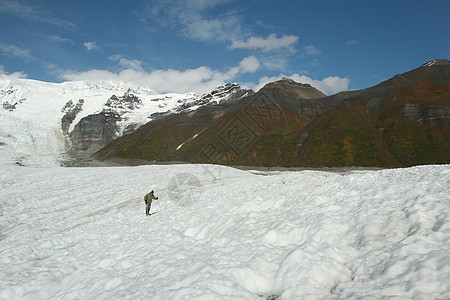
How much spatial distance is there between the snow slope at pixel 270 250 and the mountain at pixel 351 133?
239 ft

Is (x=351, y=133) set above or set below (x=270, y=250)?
above

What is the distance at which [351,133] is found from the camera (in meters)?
93.6

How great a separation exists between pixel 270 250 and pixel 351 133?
9460 cm

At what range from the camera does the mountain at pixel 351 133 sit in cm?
8052

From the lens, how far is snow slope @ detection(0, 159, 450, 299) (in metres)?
7.81

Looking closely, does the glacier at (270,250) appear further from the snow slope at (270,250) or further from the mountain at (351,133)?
the mountain at (351,133)

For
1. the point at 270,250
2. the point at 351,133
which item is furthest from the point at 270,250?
the point at 351,133

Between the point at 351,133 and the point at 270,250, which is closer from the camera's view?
the point at 270,250

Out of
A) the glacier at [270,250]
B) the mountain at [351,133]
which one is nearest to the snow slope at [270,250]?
the glacier at [270,250]

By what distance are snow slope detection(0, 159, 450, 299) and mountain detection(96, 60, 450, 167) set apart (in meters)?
72.8

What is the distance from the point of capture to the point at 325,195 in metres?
15.8

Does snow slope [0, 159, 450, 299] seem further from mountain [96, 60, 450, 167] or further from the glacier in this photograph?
mountain [96, 60, 450, 167]

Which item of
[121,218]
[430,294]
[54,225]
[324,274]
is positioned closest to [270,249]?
[324,274]

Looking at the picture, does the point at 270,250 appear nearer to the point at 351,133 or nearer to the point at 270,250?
the point at 270,250
